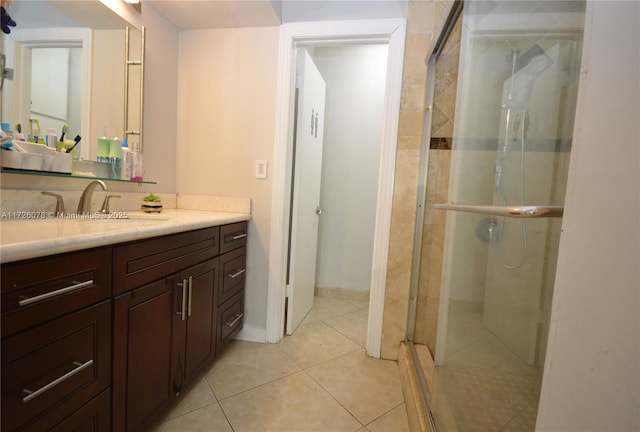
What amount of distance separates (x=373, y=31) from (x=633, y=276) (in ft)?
5.67

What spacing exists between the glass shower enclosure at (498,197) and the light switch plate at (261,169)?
1099 millimetres

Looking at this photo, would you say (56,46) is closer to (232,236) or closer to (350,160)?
(232,236)

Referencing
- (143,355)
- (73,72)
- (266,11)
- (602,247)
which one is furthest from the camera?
(266,11)

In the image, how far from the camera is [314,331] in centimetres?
211

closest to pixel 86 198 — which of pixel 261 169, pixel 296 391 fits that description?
pixel 261 169

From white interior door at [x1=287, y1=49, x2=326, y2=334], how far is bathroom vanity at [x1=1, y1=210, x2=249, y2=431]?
663mm

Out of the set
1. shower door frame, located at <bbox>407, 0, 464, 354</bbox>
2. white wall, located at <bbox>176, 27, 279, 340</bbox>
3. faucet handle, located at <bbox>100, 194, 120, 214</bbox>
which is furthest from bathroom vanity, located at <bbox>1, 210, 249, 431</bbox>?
shower door frame, located at <bbox>407, 0, 464, 354</bbox>

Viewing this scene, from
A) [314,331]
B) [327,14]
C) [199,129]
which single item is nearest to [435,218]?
[314,331]

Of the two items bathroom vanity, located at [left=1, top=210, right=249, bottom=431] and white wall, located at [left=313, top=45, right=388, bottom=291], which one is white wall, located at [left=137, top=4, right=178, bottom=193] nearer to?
bathroom vanity, located at [left=1, top=210, right=249, bottom=431]

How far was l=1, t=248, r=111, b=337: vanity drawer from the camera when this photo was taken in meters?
0.59

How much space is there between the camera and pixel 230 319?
1.68 m

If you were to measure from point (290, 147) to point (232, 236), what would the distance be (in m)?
0.69

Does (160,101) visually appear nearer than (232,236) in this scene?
No

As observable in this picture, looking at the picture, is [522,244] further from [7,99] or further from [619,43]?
[7,99]
